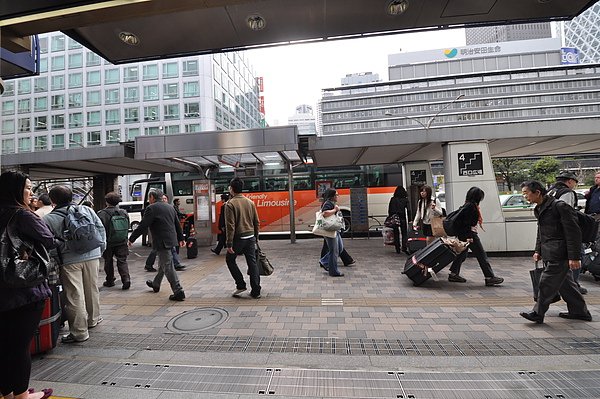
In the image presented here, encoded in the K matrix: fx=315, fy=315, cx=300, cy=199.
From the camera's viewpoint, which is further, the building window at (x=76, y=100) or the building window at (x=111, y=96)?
the building window at (x=76, y=100)

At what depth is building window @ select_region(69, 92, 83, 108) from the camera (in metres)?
44.6

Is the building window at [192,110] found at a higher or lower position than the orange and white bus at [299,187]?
higher

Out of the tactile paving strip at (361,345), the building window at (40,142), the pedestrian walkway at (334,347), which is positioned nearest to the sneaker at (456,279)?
Result: the pedestrian walkway at (334,347)

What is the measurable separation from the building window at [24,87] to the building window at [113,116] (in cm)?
1242

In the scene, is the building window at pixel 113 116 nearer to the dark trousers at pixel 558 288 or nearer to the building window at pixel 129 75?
the building window at pixel 129 75

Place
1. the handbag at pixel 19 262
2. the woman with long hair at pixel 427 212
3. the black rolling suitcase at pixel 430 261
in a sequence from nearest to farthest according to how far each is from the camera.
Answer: the handbag at pixel 19 262 < the black rolling suitcase at pixel 430 261 < the woman with long hair at pixel 427 212

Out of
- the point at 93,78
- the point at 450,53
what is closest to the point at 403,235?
the point at 93,78

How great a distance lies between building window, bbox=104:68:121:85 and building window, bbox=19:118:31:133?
13.1 metres

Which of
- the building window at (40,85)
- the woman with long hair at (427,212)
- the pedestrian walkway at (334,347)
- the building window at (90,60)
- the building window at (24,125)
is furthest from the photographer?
the building window at (24,125)

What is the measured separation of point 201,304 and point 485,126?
23.5 ft

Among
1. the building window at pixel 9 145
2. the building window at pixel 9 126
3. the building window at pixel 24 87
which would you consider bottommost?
the building window at pixel 9 145

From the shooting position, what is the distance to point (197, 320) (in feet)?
14.0

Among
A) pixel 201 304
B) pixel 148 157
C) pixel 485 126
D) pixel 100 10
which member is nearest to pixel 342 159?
pixel 485 126

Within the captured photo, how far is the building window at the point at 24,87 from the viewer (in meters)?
45.0
